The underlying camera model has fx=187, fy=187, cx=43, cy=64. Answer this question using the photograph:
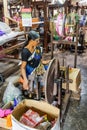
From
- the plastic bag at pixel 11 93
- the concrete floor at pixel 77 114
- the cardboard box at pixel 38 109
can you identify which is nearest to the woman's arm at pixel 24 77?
the plastic bag at pixel 11 93

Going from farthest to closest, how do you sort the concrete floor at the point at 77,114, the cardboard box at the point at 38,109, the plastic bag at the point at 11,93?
the plastic bag at the point at 11,93, the concrete floor at the point at 77,114, the cardboard box at the point at 38,109

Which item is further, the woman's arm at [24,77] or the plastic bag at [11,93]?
the plastic bag at [11,93]

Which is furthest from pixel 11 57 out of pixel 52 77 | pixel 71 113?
pixel 52 77

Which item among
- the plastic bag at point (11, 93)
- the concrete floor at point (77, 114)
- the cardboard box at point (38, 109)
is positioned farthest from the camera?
the plastic bag at point (11, 93)

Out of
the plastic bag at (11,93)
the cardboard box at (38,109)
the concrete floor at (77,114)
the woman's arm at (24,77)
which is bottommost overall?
the concrete floor at (77,114)

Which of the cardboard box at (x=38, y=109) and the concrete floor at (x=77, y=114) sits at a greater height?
the cardboard box at (x=38, y=109)

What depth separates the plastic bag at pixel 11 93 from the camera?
2916 millimetres

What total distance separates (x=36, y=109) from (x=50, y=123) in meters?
0.27

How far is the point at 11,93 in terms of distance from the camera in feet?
9.71

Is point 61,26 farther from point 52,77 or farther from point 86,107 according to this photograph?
point 52,77

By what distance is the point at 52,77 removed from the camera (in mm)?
2334

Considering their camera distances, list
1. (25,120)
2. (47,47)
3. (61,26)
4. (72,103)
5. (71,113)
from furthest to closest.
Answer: (47,47) < (61,26) < (72,103) < (71,113) < (25,120)

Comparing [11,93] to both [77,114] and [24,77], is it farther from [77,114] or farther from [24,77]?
[77,114]

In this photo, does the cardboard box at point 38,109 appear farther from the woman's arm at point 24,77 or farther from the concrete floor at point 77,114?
the concrete floor at point 77,114
